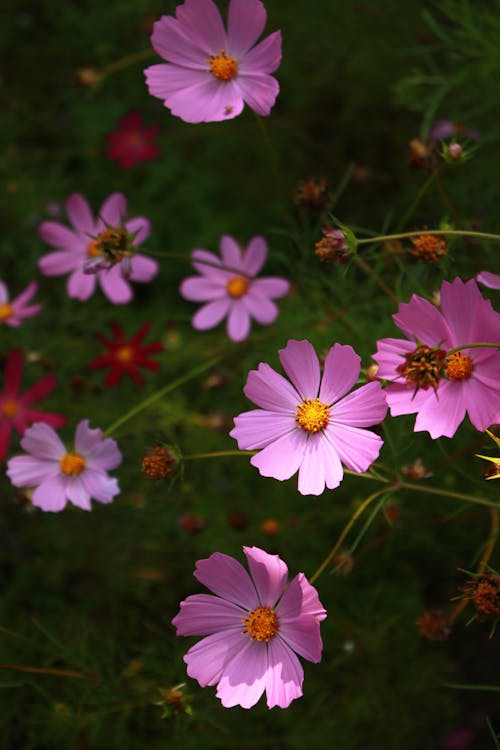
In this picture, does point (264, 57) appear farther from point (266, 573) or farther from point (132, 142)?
point (132, 142)

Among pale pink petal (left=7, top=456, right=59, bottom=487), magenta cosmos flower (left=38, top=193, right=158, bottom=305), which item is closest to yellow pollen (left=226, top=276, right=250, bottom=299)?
magenta cosmos flower (left=38, top=193, right=158, bottom=305)

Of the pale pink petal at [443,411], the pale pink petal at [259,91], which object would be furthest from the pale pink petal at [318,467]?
the pale pink petal at [259,91]

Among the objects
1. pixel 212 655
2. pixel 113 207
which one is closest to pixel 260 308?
pixel 113 207

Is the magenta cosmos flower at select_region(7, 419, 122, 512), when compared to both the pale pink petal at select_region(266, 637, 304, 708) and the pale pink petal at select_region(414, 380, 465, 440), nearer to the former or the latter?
the pale pink petal at select_region(266, 637, 304, 708)

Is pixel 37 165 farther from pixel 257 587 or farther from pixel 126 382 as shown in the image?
pixel 257 587

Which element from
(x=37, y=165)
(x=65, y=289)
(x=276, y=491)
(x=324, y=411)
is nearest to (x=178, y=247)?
(x=65, y=289)

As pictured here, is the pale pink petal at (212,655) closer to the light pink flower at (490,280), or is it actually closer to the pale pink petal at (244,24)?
the light pink flower at (490,280)

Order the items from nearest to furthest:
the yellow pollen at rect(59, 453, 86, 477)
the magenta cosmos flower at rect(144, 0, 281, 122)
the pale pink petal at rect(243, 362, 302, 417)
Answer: the pale pink petal at rect(243, 362, 302, 417) → the magenta cosmos flower at rect(144, 0, 281, 122) → the yellow pollen at rect(59, 453, 86, 477)
